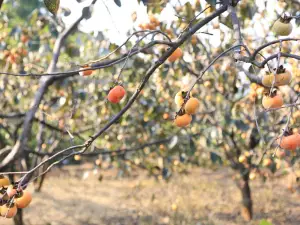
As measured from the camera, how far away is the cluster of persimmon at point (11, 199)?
1.27 metres

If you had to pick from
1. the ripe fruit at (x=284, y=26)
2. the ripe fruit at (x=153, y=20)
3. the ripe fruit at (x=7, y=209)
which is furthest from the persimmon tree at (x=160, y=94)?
the ripe fruit at (x=7, y=209)

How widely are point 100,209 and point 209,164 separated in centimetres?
293

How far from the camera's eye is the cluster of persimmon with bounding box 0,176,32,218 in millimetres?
1269

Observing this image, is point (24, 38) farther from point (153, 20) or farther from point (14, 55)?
point (153, 20)

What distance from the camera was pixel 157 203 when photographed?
5301mm

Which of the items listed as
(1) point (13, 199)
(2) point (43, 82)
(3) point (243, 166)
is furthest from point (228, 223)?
(1) point (13, 199)

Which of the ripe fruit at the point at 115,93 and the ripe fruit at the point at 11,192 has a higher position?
the ripe fruit at the point at 115,93

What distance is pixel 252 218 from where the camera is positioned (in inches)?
180

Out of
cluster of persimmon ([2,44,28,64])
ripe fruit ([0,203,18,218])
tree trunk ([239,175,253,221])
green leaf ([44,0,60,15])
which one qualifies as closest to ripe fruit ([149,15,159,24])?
cluster of persimmon ([2,44,28,64])

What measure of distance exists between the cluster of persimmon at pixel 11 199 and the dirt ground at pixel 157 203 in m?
2.94

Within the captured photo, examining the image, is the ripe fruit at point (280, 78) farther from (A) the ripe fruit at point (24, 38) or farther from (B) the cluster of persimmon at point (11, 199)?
(A) the ripe fruit at point (24, 38)

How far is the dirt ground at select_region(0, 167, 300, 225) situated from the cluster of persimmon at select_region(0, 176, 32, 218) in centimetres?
294

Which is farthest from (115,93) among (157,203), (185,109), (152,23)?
(157,203)

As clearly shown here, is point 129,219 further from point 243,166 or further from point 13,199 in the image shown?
point 13,199
